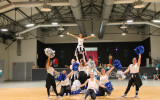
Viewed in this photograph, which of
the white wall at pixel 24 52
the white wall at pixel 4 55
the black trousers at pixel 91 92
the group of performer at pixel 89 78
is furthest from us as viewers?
the white wall at pixel 24 52

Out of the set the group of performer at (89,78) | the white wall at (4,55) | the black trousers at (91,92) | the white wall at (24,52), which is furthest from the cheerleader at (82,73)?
the white wall at (4,55)

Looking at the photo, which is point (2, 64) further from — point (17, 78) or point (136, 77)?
point (136, 77)

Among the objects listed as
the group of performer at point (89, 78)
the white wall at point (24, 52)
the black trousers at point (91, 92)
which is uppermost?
the white wall at point (24, 52)

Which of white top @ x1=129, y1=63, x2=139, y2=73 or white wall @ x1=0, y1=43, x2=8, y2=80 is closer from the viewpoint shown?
white top @ x1=129, y1=63, x2=139, y2=73

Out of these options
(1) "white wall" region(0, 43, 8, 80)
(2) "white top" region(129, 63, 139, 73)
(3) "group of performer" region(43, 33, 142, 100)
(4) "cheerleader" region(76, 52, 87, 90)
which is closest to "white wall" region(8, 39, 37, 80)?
(1) "white wall" region(0, 43, 8, 80)

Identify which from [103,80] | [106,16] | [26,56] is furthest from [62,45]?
[103,80]

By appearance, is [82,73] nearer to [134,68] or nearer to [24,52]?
[134,68]

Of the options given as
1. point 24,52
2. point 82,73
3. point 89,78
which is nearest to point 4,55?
point 24,52

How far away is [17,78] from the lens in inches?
885

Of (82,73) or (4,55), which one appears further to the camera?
(4,55)

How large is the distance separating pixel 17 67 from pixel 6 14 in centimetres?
820

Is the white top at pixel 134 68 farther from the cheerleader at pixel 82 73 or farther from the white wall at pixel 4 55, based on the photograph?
the white wall at pixel 4 55

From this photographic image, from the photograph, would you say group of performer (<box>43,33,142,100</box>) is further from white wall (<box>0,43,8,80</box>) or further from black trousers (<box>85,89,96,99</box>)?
white wall (<box>0,43,8,80</box>)

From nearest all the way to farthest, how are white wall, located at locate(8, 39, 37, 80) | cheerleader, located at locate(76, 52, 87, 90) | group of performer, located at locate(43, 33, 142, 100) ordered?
1. group of performer, located at locate(43, 33, 142, 100)
2. cheerleader, located at locate(76, 52, 87, 90)
3. white wall, located at locate(8, 39, 37, 80)
